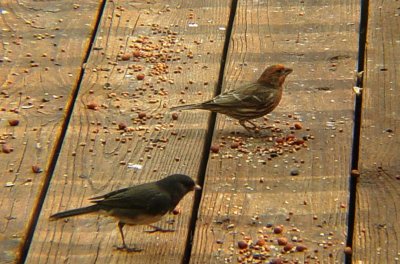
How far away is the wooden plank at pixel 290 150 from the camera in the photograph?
504 cm

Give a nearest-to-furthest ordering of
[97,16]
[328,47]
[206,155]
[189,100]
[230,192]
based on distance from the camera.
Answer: [230,192]
[206,155]
[189,100]
[328,47]
[97,16]

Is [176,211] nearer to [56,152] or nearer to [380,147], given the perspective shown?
[56,152]

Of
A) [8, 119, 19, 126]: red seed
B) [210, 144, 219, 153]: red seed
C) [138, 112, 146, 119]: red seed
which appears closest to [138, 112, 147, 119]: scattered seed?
[138, 112, 146, 119]: red seed

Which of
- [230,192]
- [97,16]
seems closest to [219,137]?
[230,192]

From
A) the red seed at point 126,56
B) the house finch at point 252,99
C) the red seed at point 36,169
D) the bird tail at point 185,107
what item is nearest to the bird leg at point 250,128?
the house finch at point 252,99

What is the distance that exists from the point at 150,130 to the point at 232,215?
0.92m

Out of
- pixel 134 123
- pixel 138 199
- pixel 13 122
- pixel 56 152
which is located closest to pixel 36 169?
pixel 56 152

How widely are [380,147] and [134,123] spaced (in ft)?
3.91

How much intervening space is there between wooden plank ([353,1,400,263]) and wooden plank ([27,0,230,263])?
747 millimetres

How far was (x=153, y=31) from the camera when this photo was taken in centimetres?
691

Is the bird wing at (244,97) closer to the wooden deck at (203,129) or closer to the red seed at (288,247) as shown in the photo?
the wooden deck at (203,129)

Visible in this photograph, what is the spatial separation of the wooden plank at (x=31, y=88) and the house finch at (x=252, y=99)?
0.66 m

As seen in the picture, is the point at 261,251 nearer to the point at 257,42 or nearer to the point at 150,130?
Result: the point at 150,130

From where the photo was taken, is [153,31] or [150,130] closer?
[150,130]
